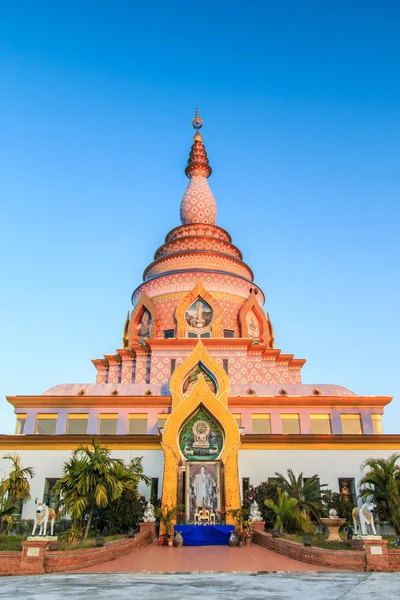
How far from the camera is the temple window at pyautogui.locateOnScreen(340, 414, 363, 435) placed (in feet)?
83.7

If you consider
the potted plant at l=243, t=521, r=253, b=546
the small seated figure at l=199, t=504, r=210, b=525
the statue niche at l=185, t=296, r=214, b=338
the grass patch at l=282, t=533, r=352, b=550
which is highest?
the statue niche at l=185, t=296, r=214, b=338

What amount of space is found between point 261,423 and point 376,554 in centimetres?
1182

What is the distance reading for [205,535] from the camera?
18.1 m

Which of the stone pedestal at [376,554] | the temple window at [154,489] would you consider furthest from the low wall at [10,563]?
the stone pedestal at [376,554]

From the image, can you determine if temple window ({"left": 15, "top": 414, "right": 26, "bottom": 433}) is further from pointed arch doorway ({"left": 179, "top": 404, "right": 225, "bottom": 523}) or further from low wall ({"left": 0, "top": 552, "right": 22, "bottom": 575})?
low wall ({"left": 0, "top": 552, "right": 22, "bottom": 575})

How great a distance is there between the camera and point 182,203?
3853cm

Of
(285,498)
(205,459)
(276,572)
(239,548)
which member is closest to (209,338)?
(205,459)

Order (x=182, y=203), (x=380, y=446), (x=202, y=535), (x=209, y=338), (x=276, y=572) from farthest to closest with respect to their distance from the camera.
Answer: (x=182, y=203), (x=209, y=338), (x=380, y=446), (x=202, y=535), (x=276, y=572)

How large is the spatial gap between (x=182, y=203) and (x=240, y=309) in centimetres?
1105

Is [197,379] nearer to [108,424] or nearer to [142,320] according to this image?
[108,424]

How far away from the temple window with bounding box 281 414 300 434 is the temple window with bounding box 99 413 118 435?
8.50 meters

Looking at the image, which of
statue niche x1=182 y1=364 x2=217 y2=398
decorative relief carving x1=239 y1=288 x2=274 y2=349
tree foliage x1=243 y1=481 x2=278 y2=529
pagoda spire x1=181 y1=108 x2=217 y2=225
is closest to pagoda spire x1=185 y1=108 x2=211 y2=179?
pagoda spire x1=181 y1=108 x2=217 y2=225

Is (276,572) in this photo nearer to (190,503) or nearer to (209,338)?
(190,503)

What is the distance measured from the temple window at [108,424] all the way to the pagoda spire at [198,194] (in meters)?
16.7
